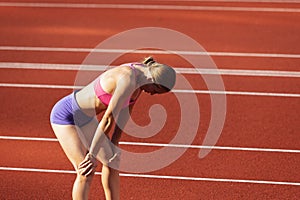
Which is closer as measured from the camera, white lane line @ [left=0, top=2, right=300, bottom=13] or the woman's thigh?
the woman's thigh

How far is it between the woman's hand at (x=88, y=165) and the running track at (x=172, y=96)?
1.65m

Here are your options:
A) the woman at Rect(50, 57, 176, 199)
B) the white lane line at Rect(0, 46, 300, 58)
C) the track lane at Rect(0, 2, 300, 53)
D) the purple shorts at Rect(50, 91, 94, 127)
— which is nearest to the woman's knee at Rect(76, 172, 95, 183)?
the woman at Rect(50, 57, 176, 199)

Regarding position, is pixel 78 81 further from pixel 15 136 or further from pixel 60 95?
pixel 15 136

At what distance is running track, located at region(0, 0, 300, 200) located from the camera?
26.0ft

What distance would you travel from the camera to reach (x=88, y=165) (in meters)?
5.91

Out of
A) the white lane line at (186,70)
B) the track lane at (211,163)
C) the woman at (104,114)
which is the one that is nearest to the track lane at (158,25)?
the white lane line at (186,70)

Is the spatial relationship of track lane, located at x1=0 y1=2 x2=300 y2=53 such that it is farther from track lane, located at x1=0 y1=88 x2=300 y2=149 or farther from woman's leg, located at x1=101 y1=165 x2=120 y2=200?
woman's leg, located at x1=101 y1=165 x2=120 y2=200

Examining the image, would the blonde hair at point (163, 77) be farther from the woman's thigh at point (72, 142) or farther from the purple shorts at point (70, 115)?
the woman's thigh at point (72, 142)

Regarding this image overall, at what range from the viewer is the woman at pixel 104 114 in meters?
5.66

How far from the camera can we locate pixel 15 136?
9.24 m

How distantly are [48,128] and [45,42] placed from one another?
4550 millimetres

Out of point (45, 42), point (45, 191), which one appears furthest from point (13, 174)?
point (45, 42)

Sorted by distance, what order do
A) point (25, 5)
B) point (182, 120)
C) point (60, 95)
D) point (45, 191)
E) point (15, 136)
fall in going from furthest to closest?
point (25, 5), point (60, 95), point (182, 120), point (15, 136), point (45, 191)

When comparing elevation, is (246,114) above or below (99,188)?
above
